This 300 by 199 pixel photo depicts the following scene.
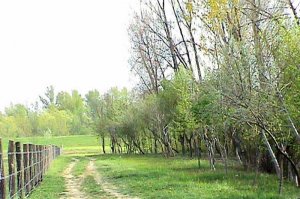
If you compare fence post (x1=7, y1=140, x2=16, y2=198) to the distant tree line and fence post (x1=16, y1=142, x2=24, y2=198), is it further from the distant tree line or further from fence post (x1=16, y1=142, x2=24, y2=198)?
the distant tree line

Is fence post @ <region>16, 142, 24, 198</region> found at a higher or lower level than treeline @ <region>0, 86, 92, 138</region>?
lower

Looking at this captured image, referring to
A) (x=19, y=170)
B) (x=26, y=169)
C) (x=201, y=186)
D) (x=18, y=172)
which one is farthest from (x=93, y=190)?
(x=18, y=172)

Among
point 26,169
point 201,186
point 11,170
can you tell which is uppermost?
point 11,170

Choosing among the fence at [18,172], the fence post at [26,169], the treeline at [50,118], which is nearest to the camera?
the fence at [18,172]

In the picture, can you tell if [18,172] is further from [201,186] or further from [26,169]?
[201,186]

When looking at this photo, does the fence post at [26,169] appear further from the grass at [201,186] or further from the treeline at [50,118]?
the treeline at [50,118]

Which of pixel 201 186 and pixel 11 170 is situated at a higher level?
pixel 11 170

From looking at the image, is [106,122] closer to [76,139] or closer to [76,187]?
[76,139]

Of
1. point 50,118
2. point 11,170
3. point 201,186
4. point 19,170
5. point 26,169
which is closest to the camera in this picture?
point 11,170

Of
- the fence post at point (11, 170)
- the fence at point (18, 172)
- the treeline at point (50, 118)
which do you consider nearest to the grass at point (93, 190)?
the fence at point (18, 172)

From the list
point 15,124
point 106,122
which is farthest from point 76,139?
point 106,122

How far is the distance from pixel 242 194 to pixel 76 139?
87158mm

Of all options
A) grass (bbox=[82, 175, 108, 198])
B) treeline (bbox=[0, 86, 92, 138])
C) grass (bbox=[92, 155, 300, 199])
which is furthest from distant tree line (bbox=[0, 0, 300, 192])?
treeline (bbox=[0, 86, 92, 138])

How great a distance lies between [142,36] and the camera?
39.0 m
